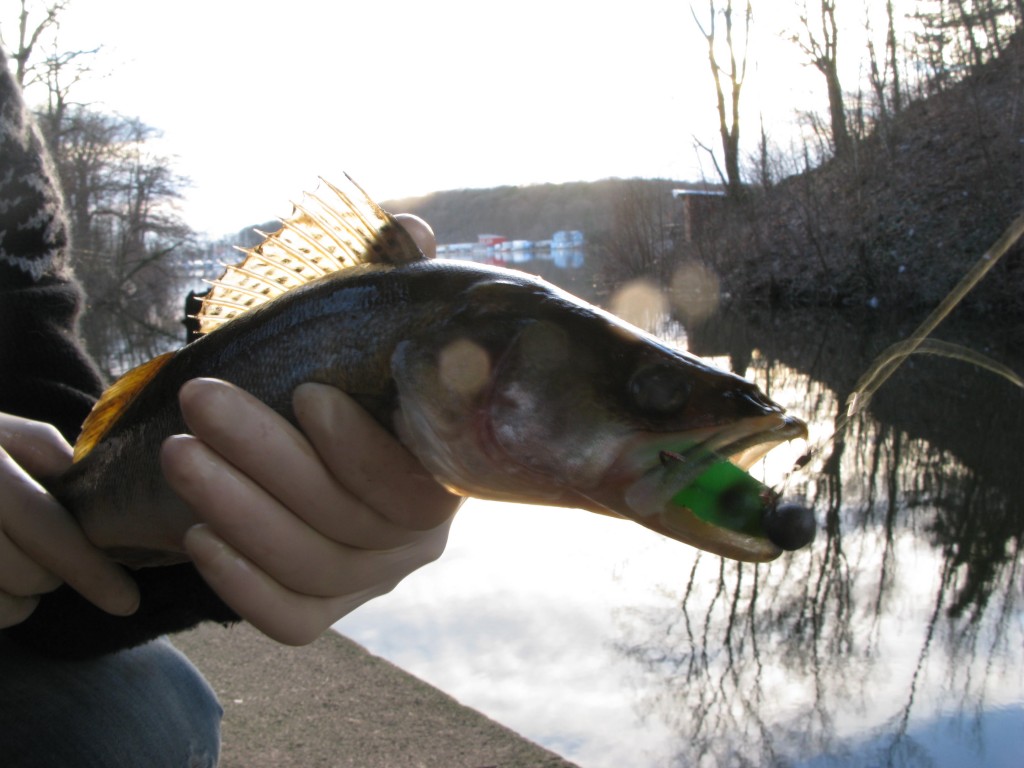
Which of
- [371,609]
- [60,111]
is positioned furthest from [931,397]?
[60,111]

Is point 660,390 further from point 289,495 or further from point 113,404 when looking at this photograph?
point 113,404

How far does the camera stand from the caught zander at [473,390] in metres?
1.46

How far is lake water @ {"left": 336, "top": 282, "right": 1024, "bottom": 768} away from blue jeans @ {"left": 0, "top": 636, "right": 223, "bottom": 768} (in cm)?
187

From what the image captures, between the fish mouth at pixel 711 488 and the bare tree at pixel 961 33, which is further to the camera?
the bare tree at pixel 961 33

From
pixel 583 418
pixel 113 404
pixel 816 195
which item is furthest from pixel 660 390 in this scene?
pixel 816 195

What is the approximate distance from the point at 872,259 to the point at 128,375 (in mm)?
18167

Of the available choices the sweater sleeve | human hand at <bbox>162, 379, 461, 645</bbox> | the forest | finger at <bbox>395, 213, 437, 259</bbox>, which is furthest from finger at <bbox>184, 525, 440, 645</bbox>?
the forest

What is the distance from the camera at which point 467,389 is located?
1644mm

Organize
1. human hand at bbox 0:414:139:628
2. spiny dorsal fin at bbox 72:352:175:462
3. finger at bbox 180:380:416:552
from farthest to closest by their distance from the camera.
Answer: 1. spiny dorsal fin at bbox 72:352:175:462
2. human hand at bbox 0:414:139:628
3. finger at bbox 180:380:416:552

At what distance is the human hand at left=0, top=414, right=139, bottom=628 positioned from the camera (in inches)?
81.6

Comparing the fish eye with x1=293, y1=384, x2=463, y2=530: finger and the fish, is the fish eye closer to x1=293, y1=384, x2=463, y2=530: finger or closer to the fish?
the fish

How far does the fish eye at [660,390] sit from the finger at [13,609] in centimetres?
181

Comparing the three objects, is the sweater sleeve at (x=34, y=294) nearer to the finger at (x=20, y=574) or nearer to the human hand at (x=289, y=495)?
the finger at (x=20, y=574)

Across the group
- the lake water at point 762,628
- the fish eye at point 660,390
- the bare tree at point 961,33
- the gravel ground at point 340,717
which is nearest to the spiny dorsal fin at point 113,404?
the fish eye at point 660,390
